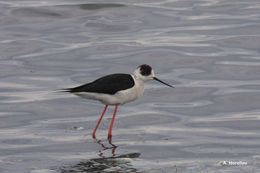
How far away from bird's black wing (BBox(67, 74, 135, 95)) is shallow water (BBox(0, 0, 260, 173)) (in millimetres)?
704

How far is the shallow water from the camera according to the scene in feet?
43.2

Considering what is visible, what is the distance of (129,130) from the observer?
1506 centimetres

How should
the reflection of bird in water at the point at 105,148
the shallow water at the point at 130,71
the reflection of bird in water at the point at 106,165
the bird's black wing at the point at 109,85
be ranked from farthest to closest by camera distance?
the bird's black wing at the point at 109,85
the reflection of bird in water at the point at 105,148
the shallow water at the point at 130,71
the reflection of bird in water at the point at 106,165

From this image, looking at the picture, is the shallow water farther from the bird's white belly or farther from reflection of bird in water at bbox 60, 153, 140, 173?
the bird's white belly

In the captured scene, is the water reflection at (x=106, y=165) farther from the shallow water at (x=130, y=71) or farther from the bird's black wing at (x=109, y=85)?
the bird's black wing at (x=109, y=85)

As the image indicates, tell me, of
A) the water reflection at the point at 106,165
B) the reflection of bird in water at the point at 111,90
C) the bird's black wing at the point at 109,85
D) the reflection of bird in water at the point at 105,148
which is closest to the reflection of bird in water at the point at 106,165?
the water reflection at the point at 106,165

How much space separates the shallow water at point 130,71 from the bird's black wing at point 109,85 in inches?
27.7

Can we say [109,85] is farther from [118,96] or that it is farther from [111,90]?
[118,96]

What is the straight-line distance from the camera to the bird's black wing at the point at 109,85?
1447 centimetres

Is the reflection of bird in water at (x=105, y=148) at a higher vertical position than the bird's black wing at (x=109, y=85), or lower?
lower

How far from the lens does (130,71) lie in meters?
20.5

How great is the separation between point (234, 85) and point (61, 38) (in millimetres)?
6694

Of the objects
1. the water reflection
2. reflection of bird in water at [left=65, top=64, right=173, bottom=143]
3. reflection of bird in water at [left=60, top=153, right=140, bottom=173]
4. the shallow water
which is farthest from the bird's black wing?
reflection of bird in water at [left=60, top=153, right=140, bottom=173]

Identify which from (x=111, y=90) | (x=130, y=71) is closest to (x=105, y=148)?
(x=111, y=90)
